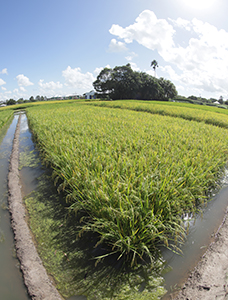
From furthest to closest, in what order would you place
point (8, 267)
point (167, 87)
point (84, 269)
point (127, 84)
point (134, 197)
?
point (167, 87)
point (127, 84)
point (134, 197)
point (8, 267)
point (84, 269)

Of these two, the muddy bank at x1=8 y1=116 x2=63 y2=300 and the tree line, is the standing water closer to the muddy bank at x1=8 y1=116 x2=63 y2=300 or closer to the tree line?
the muddy bank at x1=8 y1=116 x2=63 y2=300

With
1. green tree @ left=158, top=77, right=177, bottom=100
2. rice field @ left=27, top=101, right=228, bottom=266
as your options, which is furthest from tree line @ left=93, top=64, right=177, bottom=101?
rice field @ left=27, top=101, right=228, bottom=266

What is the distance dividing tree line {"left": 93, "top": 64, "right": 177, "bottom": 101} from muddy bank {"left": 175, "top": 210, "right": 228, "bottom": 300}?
33.5m

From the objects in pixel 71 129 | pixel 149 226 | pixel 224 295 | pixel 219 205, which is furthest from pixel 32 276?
pixel 71 129

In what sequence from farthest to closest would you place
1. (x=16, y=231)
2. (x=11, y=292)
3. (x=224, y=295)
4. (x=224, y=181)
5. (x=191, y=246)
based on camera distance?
(x=224, y=181), (x=16, y=231), (x=191, y=246), (x=11, y=292), (x=224, y=295)

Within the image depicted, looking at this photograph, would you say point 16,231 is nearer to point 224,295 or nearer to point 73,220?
point 73,220

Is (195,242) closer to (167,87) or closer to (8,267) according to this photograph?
(8,267)

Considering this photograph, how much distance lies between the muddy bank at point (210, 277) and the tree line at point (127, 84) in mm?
33470

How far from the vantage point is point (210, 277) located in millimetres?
1489

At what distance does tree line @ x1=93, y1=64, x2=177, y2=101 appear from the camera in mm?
33156

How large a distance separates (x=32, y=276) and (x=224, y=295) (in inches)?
61.9

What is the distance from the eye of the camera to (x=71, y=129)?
17.6ft

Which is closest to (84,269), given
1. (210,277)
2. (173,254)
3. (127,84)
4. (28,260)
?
(28,260)

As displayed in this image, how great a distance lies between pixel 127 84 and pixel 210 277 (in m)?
34.1
